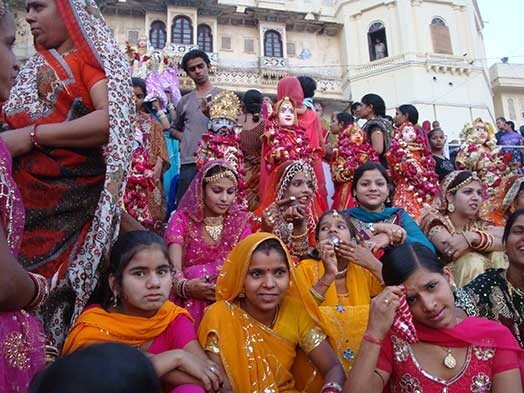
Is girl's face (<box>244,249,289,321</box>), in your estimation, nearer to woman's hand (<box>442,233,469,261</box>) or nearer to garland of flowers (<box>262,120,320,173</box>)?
woman's hand (<box>442,233,469,261</box>)

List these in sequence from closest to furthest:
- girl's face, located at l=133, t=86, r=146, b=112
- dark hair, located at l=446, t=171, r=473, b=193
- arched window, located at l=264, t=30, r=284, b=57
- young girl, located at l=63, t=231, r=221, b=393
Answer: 1. young girl, located at l=63, t=231, r=221, b=393
2. dark hair, located at l=446, t=171, r=473, b=193
3. girl's face, located at l=133, t=86, r=146, b=112
4. arched window, located at l=264, t=30, r=284, b=57

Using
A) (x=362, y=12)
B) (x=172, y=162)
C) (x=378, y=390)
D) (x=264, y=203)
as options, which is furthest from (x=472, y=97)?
(x=378, y=390)

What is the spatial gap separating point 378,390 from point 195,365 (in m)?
0.87

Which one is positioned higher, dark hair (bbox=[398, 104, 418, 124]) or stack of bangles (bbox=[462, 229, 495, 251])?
dark hair (bbox=[398, 104, 418, 124])

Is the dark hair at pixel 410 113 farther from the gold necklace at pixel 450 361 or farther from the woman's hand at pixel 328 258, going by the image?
the gold necklace at pixel 450 361

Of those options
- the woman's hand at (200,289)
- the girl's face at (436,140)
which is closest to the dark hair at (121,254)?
the woman's hand at (200,289)

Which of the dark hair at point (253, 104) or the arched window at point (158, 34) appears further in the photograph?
the arched window at point (158, 34)

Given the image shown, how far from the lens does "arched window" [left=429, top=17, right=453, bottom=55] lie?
25547 mm

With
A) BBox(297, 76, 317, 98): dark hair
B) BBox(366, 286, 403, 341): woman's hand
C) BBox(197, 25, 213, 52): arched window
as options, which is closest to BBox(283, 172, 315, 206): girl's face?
BBox(366, 286, 403, 341): woman's hand

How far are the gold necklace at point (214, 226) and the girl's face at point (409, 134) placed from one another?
2.68m

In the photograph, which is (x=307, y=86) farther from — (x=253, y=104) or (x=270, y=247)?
(x=270, y=247)

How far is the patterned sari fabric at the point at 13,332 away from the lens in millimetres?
1667

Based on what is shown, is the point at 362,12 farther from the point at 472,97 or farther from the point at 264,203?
the point at 264,203

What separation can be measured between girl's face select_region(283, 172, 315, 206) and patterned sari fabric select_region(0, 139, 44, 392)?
2.73m
